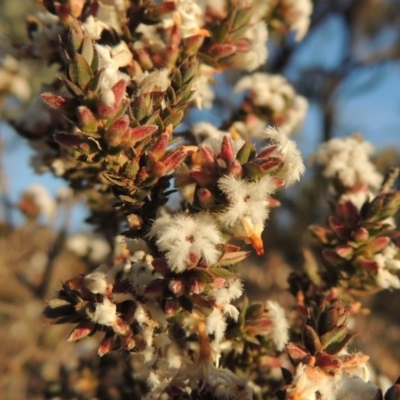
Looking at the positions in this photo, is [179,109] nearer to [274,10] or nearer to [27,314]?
[274,10]

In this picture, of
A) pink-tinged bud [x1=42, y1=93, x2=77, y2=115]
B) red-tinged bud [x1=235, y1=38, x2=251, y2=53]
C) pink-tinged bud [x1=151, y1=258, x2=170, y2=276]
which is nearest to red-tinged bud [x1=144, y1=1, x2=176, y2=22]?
red-tinged bud [x1=235, y1=38, x2=251, y2=53]

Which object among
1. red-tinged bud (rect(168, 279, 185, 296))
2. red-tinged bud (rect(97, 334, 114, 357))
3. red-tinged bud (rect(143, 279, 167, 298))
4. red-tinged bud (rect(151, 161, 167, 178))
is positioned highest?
red-tinged bud (rect(151, 161, 167, 178))

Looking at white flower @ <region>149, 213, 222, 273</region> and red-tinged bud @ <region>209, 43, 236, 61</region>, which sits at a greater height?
red-tinged bud @ <region>209, 43, 236, 61</region>

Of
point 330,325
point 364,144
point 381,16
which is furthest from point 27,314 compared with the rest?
point 381,16

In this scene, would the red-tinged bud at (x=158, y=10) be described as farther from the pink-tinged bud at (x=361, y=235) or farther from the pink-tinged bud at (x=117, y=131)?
the pink-tinged bud at (x=361, y=235)

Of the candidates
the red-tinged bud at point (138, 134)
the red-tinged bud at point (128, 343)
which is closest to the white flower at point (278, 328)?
the red-tinged bud at point (128, 343)

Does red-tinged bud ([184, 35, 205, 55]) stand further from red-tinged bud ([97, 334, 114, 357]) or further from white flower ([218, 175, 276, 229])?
red-tinged bud ([97, 334, 114, 357])

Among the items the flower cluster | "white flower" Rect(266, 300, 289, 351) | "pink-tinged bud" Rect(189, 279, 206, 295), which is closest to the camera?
"pink-tinged bud" Rect(189, 279, 206, 295)

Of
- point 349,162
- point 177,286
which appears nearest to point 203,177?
point 177,286
